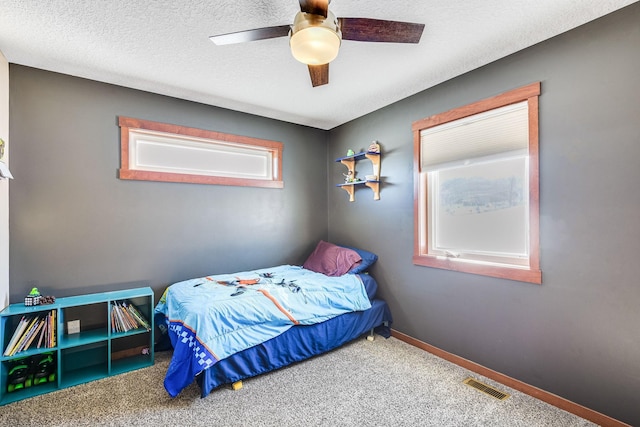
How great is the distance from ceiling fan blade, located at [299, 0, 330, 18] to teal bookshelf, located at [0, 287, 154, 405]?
2.47 m

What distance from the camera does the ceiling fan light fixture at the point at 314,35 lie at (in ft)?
4.52

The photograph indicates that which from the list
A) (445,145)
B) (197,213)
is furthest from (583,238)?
(197,213)

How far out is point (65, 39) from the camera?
6.74ft

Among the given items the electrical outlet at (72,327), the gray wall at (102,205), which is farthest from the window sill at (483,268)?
the electrical outlet at (72,327)

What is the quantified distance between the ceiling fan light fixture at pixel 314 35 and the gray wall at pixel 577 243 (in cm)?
162

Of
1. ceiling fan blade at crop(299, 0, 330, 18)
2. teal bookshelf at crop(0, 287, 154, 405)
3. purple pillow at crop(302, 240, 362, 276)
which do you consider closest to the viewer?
ceiling fan blade at crop(299, 0, 330, 18)

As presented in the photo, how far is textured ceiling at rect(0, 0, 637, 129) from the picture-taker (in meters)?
1.76

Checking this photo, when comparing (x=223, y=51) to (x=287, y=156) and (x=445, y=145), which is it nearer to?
(x=287, y=156)

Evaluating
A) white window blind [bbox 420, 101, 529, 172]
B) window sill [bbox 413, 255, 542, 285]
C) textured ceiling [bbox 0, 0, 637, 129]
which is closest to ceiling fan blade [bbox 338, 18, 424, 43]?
textured ceiling [bbox 0, 0, 637, 129]

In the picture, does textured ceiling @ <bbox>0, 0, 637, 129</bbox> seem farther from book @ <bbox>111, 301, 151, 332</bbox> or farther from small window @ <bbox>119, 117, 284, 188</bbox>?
book @ <bbox>111, 301, 151, 332</bbox>

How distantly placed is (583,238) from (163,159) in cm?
355

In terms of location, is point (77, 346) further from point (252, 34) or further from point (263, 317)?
point (252, 34)

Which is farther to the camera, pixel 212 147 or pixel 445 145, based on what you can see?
pixel 212 147

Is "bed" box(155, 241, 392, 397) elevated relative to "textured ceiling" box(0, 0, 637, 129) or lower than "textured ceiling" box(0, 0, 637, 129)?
lower
